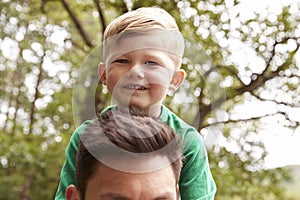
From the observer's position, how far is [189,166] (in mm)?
894

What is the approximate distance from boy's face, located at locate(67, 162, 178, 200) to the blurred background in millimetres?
2509

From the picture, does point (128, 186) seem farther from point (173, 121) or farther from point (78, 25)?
point (78, 25)

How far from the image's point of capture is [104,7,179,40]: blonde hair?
84cm

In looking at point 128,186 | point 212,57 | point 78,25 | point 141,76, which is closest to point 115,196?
point 128,186

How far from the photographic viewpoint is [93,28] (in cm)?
379

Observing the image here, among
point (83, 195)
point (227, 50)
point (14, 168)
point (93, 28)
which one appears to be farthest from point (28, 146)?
point (83, 195)

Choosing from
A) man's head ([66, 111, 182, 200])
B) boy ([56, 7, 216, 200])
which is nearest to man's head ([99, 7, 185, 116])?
boy ([56, 7, 216, 200])

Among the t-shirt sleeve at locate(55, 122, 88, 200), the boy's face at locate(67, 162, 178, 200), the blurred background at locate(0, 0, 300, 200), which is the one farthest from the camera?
the blurred background at locate(0, 0, 300, 200)

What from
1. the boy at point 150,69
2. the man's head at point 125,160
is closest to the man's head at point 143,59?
the boy at point 150,69

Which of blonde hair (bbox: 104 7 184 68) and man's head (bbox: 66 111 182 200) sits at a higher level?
blonde hair (bbox: 104 7 184 68)

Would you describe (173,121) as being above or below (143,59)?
below

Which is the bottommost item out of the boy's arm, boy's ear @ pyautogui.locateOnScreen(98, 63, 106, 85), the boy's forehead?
the boy's arm

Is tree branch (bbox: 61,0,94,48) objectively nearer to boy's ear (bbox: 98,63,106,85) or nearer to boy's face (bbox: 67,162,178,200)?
boy's ear (bbox: 98,63,106,85)

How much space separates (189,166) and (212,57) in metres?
2.32
